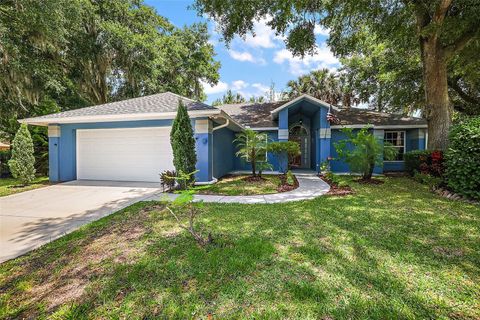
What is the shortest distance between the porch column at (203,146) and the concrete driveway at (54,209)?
5.59 feet

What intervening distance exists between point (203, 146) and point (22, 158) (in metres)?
6.99

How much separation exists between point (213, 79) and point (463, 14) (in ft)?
51.6

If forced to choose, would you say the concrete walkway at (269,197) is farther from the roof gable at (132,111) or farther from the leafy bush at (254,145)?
the roof gable at (132,111)

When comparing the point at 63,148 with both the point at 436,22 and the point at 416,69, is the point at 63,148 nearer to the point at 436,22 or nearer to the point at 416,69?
the point at 436,22

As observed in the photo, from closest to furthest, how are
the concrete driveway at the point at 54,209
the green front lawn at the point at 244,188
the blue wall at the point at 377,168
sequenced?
1. the concrete driveway at the point at 54,209
2. the green front lawn at the point at 244,188
3. the blue wall at the point at 377,168

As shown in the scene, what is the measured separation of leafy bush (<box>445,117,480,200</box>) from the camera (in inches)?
223

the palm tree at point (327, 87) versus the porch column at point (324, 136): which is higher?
the palm tree at point (327, 87)

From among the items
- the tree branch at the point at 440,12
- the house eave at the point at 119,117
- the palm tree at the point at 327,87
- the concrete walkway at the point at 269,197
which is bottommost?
the concrete walkway at the point at 269,197

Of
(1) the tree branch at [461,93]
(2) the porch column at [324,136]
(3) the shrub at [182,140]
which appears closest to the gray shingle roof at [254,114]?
(2) the porch column at [324,136]

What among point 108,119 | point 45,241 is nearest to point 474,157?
point 45,241

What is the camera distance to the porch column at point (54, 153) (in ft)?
31.2

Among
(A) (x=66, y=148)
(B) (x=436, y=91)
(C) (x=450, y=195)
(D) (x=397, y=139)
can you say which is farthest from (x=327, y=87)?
(A) (x=66, y=148)

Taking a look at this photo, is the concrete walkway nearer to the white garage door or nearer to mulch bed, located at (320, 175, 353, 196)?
mulch bed, located at (320, 175, 353, 196)

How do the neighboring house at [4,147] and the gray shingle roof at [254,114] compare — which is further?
the gray shingle roof at [254,114]
